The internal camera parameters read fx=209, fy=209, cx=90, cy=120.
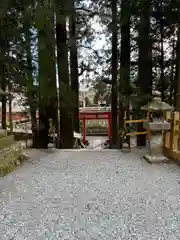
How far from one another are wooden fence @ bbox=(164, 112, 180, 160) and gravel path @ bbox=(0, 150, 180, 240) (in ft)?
1.18

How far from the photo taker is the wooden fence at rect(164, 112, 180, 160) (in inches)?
157

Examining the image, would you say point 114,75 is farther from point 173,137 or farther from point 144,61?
point 173,137

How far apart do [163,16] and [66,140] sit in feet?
14.8

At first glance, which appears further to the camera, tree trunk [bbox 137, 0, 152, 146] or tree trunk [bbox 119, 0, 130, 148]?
tree trunk [bbox 137, 0, 152, 146]

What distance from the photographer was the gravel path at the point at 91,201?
1.86 metres

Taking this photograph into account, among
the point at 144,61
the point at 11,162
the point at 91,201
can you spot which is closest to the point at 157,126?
the point at 91,201

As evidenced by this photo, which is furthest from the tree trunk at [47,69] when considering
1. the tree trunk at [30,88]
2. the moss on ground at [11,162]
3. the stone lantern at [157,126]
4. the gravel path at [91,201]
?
the stone lantern at [157,126]

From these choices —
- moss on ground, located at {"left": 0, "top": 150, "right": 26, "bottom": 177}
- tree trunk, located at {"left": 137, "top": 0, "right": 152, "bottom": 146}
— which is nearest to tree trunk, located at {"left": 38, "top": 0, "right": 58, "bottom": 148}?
moss on ground, located at {"left": 0, "top": 150, "right": 26, "bottom": 177}

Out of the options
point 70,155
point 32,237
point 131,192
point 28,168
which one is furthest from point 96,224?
point 70,155

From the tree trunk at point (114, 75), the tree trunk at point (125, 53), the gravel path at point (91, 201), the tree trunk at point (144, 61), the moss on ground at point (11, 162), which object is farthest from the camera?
the tree trunk at point (114, 75)

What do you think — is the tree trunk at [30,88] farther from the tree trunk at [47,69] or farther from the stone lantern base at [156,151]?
the stone lantern base at [156,151]

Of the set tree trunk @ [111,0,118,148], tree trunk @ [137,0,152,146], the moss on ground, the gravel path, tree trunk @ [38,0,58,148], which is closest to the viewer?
the gravel path

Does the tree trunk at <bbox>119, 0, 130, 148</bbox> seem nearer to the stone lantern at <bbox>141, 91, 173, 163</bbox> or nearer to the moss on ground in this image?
the stone lantern at <bbox>141, 91, 173, 163</bbox>

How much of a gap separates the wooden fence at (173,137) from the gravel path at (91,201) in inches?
14.2
